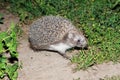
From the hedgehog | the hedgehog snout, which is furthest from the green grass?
the hedgehog

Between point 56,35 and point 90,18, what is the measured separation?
1.31m

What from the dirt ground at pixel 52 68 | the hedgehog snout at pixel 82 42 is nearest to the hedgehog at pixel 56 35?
the hedgehog snout at pixel 82 42

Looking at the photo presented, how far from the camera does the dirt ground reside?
7.30 m

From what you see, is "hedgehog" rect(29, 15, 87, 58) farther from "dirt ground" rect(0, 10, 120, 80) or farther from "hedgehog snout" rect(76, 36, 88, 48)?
"dirt ground" rect(0, 10, 120, 80)

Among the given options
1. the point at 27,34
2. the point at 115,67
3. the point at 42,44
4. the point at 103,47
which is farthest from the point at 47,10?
the point at 115,67

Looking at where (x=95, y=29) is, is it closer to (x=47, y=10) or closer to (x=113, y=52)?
(x=113, y=52)

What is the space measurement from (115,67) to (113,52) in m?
0.41

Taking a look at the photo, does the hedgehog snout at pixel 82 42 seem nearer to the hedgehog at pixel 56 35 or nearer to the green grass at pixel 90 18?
the hedgehog at pixel 56 35

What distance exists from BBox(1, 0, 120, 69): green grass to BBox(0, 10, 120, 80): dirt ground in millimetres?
172

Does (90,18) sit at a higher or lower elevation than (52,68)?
higher

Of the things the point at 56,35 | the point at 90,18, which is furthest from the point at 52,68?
the point at 90,18

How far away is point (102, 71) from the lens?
7418mm

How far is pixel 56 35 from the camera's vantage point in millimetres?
7820

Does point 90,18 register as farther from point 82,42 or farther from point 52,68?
point 52,68
